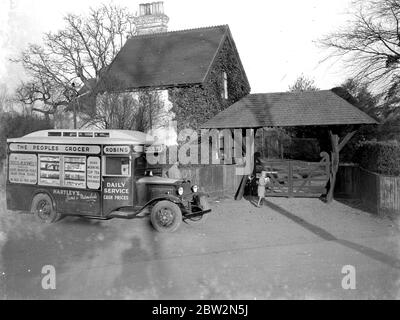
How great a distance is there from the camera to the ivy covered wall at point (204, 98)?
21766 mm

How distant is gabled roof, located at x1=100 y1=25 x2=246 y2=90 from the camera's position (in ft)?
72.8

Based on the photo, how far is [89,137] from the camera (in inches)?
385

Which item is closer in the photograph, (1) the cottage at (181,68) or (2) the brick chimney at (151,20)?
(1) the cottage at (181,68)

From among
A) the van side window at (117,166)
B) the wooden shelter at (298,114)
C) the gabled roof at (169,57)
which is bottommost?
the van side window at (117,166)

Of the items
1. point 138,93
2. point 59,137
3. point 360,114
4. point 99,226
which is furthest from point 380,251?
point 138,93

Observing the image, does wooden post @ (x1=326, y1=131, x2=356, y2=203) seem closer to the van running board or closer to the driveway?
the driveway

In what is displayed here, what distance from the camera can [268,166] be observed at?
49.4 ft

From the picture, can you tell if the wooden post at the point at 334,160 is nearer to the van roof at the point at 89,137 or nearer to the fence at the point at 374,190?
the fence at the point at 374,190

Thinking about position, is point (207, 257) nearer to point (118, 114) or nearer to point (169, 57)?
point (118, 114)

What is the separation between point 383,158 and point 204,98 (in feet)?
38.8

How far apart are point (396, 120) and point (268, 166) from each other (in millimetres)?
5566

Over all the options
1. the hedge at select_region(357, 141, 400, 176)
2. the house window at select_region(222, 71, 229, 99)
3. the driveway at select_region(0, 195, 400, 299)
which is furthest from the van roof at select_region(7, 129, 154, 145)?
the house window at select_region(222, 71, 229, 99)

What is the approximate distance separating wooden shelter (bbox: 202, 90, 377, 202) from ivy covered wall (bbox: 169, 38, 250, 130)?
17.0 feet

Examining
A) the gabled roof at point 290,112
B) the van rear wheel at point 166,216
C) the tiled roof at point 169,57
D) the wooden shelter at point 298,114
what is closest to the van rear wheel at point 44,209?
the van rear wheel at point 166,216
